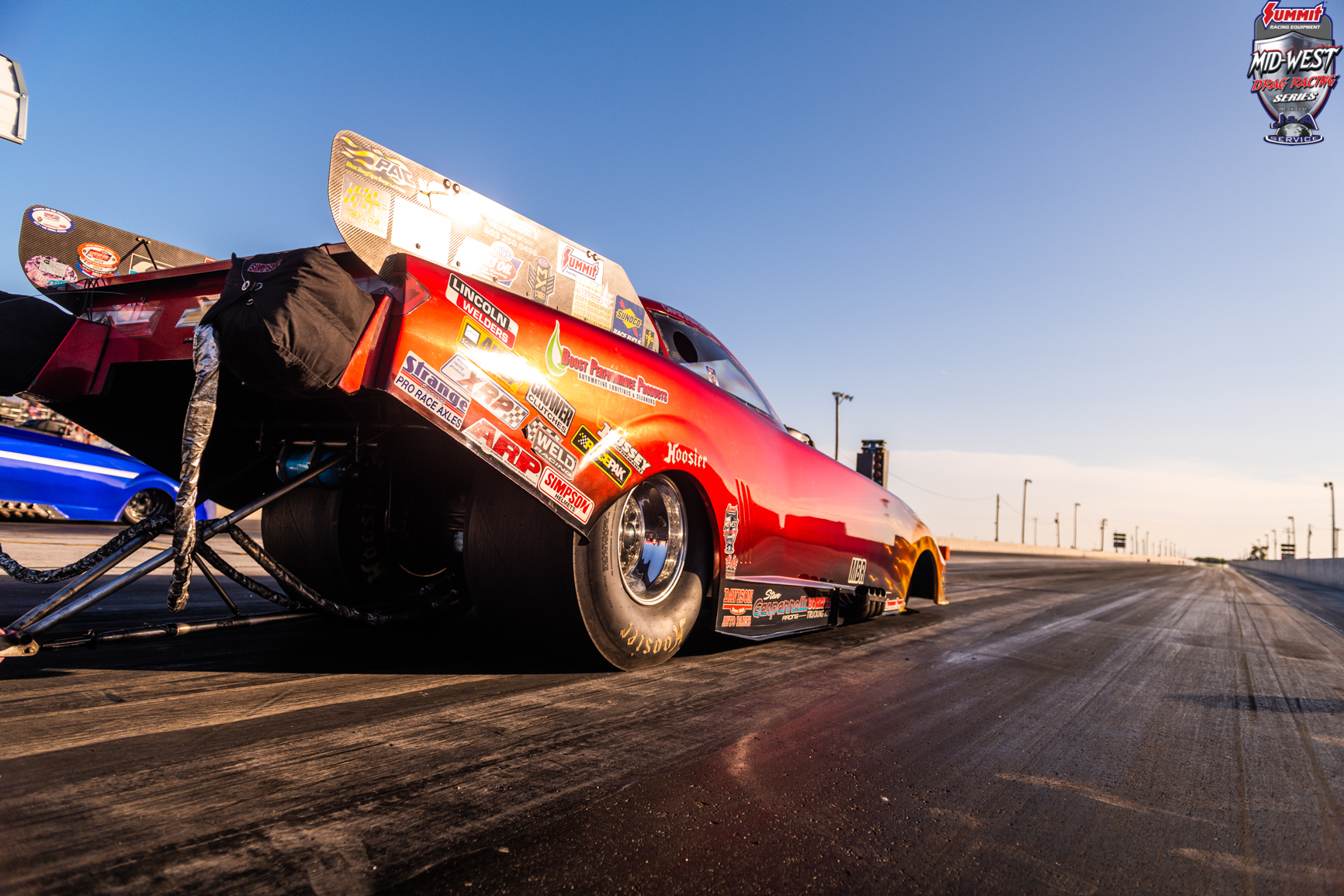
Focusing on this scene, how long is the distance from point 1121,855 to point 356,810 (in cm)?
172

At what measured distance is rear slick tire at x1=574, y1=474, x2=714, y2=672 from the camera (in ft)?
9.08

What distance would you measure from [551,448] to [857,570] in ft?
10.4

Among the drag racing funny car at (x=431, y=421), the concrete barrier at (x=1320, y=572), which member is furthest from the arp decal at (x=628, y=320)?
the concrete barrier at (x=1320, y=572)

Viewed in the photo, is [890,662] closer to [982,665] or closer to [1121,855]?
[982,665]

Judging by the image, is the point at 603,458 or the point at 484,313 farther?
the point at 603,458

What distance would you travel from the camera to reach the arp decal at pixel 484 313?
229 centimetres

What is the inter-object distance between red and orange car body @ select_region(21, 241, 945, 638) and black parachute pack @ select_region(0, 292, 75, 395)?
0.04 meters

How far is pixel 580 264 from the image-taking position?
2.91 m

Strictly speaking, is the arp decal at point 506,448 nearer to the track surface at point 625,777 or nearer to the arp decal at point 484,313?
the arp decal at point 484,313

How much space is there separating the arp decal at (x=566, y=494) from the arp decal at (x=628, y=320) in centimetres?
78

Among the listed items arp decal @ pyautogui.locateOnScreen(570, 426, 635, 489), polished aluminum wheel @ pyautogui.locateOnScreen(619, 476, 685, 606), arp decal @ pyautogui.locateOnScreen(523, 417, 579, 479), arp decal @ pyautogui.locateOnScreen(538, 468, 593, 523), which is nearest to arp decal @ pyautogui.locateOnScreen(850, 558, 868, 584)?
polished aluminum wheel @ pyautogui.locateOnScreen(619, 476, 685, 606)

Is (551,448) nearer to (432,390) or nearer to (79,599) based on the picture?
(432,390)

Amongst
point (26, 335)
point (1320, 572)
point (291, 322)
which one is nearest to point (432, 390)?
point (291, 322)

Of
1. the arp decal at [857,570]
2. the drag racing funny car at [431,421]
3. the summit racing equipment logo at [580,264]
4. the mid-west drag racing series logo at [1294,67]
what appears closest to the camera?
the drag racing funny car at [431,421]
